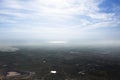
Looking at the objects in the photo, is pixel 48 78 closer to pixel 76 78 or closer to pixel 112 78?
pixel 76 78

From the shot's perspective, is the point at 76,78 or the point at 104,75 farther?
the point at 104,75

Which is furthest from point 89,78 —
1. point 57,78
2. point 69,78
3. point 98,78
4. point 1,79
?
point 1,79

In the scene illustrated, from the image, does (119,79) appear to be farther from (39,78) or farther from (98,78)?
(39,78)

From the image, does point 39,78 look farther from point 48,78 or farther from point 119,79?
point 119,79

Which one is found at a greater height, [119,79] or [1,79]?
[1,79]

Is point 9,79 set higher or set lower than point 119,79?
higher

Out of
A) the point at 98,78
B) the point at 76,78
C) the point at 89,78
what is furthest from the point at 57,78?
the point at 98,78

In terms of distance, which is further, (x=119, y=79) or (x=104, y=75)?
(x=104, y=75)

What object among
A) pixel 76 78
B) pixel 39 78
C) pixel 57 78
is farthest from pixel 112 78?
pixel 39 78
